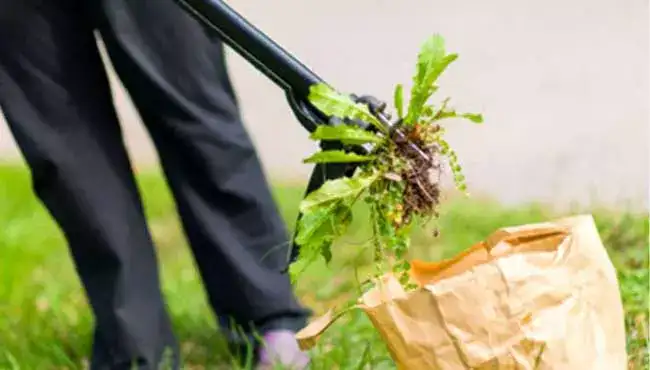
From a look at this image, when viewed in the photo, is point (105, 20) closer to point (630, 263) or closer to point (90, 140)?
point (90, 140)

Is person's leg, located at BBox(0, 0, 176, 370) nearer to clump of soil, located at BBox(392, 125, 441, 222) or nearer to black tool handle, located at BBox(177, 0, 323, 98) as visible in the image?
black tool handle, located at BBox(177, 0, 323, 98)

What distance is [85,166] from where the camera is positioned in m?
1.21

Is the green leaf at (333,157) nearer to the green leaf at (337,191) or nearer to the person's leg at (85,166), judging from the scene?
the green leaf at (337,191)

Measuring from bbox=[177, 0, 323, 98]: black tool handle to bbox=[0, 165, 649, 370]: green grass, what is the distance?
1.24ft

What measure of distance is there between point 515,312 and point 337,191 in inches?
7.3

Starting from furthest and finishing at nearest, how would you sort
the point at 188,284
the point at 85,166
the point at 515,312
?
the point at 188,284 < the point at 85,166 < the point at 515,312

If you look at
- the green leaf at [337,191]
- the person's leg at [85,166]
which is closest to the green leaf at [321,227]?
the green leaf at [337,191]

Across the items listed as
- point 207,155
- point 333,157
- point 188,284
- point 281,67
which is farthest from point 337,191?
point 188,284

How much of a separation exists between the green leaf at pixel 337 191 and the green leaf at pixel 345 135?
0.04 metres

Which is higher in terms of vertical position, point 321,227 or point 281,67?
point 281,67

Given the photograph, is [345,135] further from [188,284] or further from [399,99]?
[188,284]

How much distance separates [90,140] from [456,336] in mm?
585

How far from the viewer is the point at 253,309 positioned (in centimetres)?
132

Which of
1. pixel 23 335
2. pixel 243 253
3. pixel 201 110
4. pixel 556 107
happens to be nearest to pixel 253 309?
pixel 243 253
